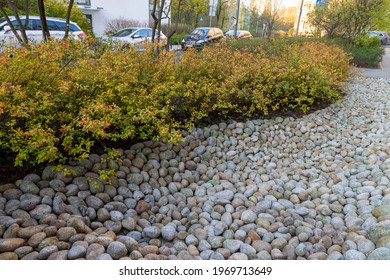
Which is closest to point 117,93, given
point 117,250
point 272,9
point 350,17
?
point 117,250

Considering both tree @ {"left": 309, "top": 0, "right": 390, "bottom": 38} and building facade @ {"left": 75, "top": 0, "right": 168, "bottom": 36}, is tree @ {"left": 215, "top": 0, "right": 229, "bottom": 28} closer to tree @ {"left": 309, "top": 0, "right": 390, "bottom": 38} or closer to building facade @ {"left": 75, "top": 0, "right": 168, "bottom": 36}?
building facade @ {"left": 75, "top": 0, "right": 168, "bottom": 36}

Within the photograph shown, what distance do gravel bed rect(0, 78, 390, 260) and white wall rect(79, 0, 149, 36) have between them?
2113 cm

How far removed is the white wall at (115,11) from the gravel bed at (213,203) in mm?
21130

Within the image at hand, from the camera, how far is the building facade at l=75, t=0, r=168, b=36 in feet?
74.4

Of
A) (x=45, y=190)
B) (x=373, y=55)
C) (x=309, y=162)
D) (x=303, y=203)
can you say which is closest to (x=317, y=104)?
(x=309, y=162)

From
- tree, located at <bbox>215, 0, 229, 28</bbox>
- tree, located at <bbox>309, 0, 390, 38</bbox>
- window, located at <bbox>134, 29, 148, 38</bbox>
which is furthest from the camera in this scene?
tree, located at <bbox>215, 0, 229, 28</bbox>

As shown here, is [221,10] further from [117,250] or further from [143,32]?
[117,250]

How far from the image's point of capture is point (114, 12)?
23.1m

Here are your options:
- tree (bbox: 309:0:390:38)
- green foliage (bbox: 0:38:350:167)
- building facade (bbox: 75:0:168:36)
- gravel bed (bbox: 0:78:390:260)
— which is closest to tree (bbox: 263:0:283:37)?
tree (bbox: 309:0:390:38)

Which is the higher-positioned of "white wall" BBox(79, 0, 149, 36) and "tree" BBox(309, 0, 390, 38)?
"tree" BBox(309, 0, 390, 38)

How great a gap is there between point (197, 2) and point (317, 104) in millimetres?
4738

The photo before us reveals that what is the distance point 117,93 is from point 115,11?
21.9 m

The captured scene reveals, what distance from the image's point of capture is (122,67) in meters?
3.81
